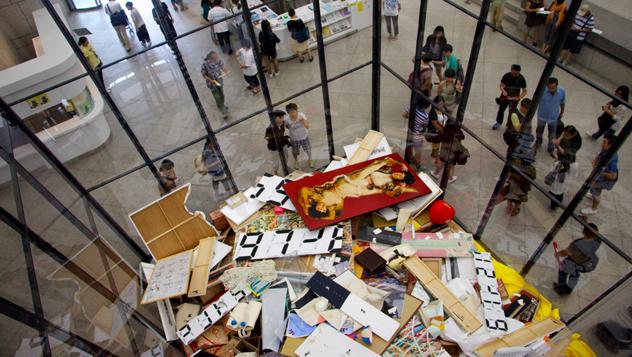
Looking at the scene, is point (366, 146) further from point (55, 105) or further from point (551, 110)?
point (55, 105)

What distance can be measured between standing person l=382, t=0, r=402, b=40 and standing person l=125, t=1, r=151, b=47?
367cm

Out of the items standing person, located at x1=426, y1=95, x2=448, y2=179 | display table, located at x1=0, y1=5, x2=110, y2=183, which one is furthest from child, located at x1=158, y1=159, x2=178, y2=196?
standing person, located at x1=426, y1=95, x2=448, y2=179

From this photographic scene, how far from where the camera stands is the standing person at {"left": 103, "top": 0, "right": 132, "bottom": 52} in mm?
5906

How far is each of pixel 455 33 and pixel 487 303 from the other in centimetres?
390

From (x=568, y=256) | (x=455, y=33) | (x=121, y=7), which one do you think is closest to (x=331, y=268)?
(x=568, y=256)

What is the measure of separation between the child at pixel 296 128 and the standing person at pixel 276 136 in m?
0.12

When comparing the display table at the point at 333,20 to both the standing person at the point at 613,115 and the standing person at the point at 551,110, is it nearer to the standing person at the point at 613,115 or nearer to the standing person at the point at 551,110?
the standing person at the point at 551,110

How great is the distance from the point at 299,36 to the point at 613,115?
4.88m

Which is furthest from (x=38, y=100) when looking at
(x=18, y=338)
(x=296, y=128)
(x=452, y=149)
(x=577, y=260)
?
(x=577, y=260)

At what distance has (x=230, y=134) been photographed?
300 inches

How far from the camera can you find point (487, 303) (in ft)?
20.3

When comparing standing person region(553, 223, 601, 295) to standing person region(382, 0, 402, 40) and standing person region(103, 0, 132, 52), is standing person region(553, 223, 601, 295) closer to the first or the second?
standing person region(382, 0, 402, 40)

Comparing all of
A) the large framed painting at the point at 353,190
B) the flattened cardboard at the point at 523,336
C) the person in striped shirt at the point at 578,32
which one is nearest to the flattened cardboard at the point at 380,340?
the flattened cardboard at the point at 523,336

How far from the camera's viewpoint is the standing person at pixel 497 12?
17.7 feet
